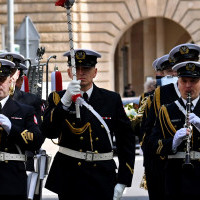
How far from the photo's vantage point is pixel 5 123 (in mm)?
7316

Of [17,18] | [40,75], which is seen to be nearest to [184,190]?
[40,75]

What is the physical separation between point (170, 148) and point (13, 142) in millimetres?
1187

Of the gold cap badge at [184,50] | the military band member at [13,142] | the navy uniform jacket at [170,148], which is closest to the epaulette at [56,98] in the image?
the military band member at [13,142]

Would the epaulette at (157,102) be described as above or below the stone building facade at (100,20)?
below

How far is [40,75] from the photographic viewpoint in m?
12.3

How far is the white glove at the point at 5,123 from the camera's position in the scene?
7318mm

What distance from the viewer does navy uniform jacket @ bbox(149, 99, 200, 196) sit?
752 centimetres

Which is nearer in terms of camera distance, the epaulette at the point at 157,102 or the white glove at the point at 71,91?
the white glove at the point at 71,91

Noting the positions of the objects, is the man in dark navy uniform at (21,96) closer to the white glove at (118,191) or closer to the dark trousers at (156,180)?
the dark trousers at (156,180)

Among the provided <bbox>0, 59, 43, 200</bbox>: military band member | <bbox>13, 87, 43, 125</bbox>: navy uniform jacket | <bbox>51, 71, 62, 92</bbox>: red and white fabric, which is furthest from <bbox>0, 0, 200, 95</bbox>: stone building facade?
<bbox>0, 59, 43, 200</bbox>: military band member

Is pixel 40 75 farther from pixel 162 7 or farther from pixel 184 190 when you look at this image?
pixel 162 7

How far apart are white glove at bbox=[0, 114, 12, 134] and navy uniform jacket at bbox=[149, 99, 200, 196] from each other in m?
1.15

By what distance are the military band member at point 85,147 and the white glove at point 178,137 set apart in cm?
43

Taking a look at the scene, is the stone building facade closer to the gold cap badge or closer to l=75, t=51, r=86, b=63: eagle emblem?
the gold cap badge
